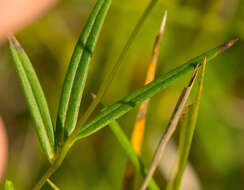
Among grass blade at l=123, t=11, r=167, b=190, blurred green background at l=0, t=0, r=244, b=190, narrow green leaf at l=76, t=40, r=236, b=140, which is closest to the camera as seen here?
narrow green leaf at l=76, t=40, r=236, b=140

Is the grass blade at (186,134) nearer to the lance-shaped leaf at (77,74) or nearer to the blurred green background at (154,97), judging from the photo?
the lance-shaped leaf at (77,74)

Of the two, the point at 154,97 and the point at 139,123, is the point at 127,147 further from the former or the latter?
the point at 154,97

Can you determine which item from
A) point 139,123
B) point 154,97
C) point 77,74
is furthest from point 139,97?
point 154,97

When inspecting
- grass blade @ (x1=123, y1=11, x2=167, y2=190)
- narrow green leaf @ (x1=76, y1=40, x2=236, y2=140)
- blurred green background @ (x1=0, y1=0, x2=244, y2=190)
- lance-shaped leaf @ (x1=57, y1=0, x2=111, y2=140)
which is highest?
lance-shaped leaf @ (x1=57, y1=0, x2=111, y2=140)

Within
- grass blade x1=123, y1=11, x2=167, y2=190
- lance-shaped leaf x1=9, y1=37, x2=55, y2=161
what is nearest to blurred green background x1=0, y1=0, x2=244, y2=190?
grass blade x1=123, y1=11, x2=167, y2=190

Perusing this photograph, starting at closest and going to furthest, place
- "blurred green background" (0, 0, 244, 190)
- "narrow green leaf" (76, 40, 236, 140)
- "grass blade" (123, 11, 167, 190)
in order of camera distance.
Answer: "narrow green leaf" (76, 40, 236, 140) < "grass blade" (123, 11, 167, 190) < "blurred green background" (0, 0, 244, 190)

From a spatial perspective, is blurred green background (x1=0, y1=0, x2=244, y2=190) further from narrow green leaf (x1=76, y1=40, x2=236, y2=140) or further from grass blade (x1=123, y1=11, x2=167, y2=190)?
narrow green leaf (x1=76, y1=40, x2=236, y2=140)

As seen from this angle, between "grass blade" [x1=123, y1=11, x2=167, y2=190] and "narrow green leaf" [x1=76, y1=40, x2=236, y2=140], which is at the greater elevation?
"narrow green leaf" [x1=76, y1=40, x2=236, y2=140]

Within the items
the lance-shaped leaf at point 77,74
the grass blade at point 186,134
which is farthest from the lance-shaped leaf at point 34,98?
the grass blade at point 186,134

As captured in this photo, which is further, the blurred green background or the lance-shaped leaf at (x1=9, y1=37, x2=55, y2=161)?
the blurred green background
